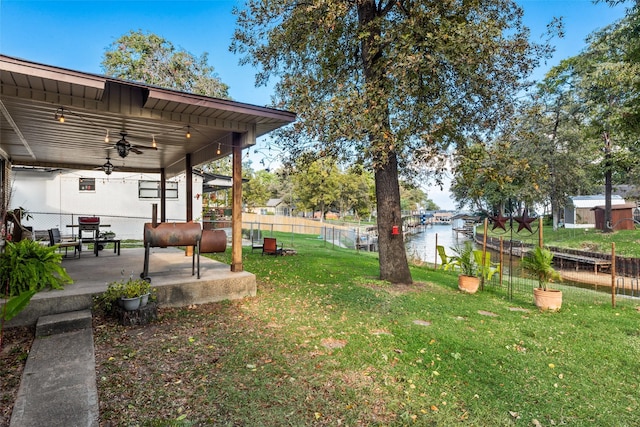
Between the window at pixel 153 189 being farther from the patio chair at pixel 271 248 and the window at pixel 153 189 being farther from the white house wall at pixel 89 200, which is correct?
the patio chair at pixel 271 248

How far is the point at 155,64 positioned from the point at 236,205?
55.2 feet

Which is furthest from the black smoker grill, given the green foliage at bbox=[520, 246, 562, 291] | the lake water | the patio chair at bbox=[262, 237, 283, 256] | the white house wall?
the green foliage at bbox=[520, 246, 562, 291]

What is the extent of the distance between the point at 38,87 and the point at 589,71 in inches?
949

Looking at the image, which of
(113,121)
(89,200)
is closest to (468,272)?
(113,121)

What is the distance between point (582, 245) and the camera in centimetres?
1884

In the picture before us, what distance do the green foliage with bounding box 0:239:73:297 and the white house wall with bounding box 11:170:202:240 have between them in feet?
29.7

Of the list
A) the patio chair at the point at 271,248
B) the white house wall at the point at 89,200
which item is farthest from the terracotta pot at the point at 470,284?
the white house wall at the point at 89,200

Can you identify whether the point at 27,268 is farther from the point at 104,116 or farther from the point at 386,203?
the point at 386,203

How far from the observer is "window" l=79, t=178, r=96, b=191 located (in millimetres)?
13709

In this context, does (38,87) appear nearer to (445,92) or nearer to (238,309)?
(238,309)

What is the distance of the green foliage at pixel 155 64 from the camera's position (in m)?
18.7

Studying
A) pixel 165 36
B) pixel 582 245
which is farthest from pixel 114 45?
pixel 582 245

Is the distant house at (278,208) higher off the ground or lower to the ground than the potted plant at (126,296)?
higher

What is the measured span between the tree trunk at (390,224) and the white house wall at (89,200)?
9182 millimetres
